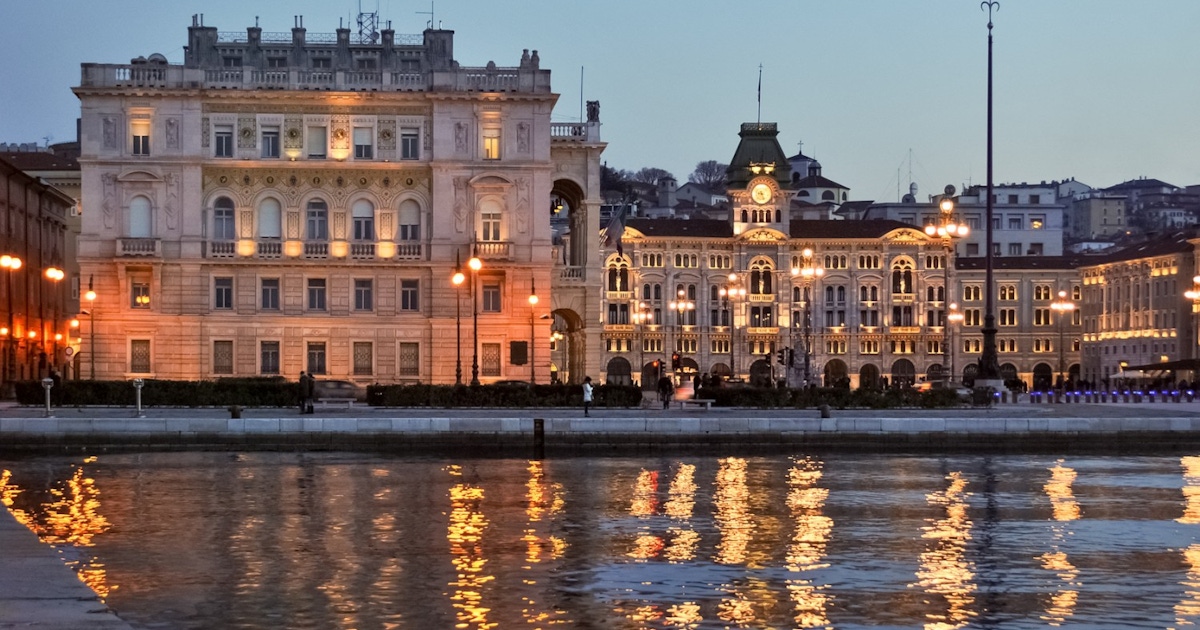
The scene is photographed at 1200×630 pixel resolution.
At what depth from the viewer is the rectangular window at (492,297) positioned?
7838cm

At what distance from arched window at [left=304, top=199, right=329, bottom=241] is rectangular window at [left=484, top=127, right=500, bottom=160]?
736 cm

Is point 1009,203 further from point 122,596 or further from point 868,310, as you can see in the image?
point 122,596

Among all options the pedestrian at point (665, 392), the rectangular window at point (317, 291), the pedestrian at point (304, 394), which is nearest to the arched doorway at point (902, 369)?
the rectangular window at point (317, 291)

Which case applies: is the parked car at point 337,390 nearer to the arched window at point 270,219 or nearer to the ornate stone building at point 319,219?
the ornate stone building at point 319,219

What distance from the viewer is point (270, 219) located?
7800 cm

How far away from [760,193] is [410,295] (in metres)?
69.8

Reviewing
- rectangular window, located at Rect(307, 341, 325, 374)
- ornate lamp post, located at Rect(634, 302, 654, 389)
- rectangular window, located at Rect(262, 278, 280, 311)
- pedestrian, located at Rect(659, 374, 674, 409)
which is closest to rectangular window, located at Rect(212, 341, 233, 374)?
rectangular window, located at Rect(262, 278, 280, 311)

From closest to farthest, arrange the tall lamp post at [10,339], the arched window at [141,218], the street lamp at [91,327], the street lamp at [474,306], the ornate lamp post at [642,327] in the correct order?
1. the street lamp at [474,306]
2. the street lamp at [91,327]
3. the arched window at [141,218]
4. the tall lamp post at [10,339]
5. the ornate lamp post at [642,327]

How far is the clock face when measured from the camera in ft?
472

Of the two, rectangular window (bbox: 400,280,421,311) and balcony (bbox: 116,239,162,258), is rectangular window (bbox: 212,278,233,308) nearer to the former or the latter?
balcony (bbox: 116,239,162,258)

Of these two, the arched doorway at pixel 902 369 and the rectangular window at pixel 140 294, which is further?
the arched doorway at pixel 902 369

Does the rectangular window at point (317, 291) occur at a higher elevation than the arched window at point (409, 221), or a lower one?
lower

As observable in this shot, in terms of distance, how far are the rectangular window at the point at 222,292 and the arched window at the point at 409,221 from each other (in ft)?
24.7

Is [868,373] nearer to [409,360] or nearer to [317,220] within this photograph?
[409,360]
